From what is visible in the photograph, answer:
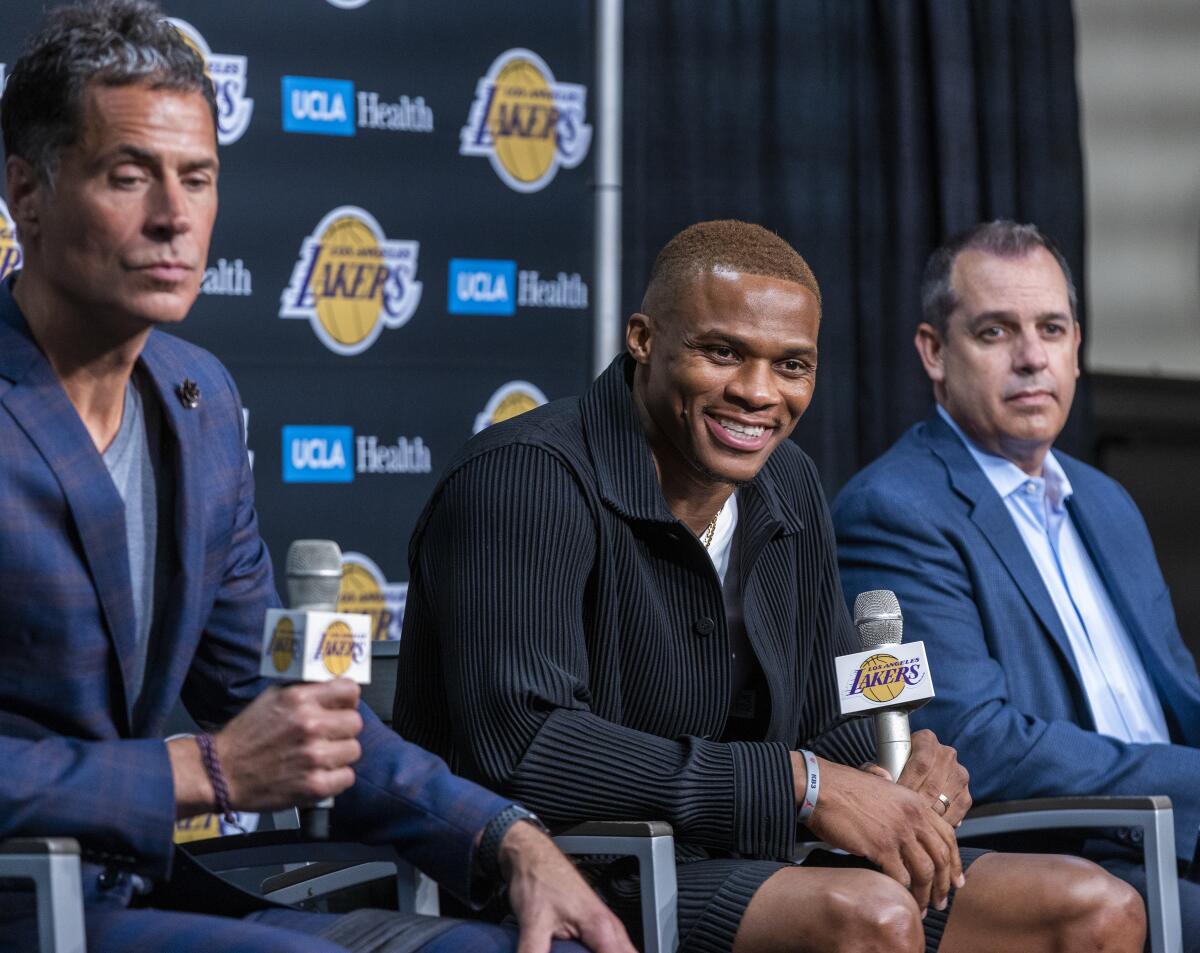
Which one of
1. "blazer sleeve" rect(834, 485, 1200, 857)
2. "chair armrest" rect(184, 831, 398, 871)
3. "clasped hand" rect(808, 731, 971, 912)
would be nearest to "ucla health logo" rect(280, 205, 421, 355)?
"blazer sleeve" rect(834, 485, 1200, 857)

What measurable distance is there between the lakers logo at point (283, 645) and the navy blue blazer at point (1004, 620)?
159 cm

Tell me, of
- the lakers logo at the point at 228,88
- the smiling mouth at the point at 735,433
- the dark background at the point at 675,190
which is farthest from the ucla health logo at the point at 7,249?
the smiling mouth at the point at 735,433

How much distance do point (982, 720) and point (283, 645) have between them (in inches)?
64.1

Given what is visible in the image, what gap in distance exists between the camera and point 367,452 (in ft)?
13.6

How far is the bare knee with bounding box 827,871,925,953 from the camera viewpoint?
2.11 m

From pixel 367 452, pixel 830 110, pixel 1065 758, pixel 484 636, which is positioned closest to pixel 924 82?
pixel 830 110

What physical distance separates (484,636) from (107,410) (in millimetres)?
587

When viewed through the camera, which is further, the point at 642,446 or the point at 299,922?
the point at 642,446

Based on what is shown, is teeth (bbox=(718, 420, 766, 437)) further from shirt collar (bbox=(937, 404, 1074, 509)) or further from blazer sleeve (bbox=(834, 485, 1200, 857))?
shirt collar (bbox=(937, 404, 1074, 509))

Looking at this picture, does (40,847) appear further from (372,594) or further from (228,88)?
(228,88)

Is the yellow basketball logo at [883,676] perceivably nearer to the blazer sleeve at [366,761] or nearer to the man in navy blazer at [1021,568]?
the blazer sleeve at [366,761]

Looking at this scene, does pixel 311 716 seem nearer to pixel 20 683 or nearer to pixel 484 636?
pixel 20 683

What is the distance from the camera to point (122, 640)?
73.1 inches

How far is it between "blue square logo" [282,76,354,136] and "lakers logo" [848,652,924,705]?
232cm
